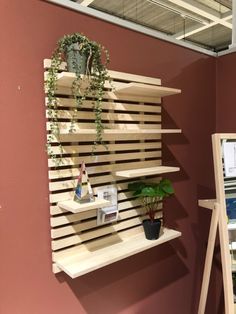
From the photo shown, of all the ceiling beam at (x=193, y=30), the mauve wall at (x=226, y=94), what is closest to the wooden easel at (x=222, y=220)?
the mauve wall at (x=226, y=94)

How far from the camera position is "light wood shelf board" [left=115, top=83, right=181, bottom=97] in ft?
5.41

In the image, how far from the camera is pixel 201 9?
3.22 meters

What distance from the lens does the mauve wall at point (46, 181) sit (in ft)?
4.64

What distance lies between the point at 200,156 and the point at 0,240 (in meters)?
1.71

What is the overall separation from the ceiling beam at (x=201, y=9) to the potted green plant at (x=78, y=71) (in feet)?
6.76

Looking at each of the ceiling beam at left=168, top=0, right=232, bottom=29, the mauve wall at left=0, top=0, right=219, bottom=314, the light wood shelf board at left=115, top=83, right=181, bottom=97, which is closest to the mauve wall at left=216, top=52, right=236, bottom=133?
the mauve wall at left=0, top=0, right=219, bottom=314

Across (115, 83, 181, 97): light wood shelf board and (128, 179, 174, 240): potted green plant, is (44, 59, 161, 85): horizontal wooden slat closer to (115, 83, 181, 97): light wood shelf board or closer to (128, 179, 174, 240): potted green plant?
(115, 83, 181, 97): light wood shelf board

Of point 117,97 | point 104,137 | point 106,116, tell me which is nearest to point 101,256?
point 104,137

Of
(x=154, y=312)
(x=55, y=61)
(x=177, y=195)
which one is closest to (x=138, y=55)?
(x=55, y=61)

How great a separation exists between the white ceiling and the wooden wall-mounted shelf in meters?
1.74

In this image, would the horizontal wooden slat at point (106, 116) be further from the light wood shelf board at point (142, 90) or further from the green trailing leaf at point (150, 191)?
the green trailing leaf at point (150, 191)

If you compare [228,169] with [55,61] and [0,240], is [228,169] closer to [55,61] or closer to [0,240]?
[55,61]

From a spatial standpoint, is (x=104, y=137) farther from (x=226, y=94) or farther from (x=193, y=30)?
(x=193, y=30)

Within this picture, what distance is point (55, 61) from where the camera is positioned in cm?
144
